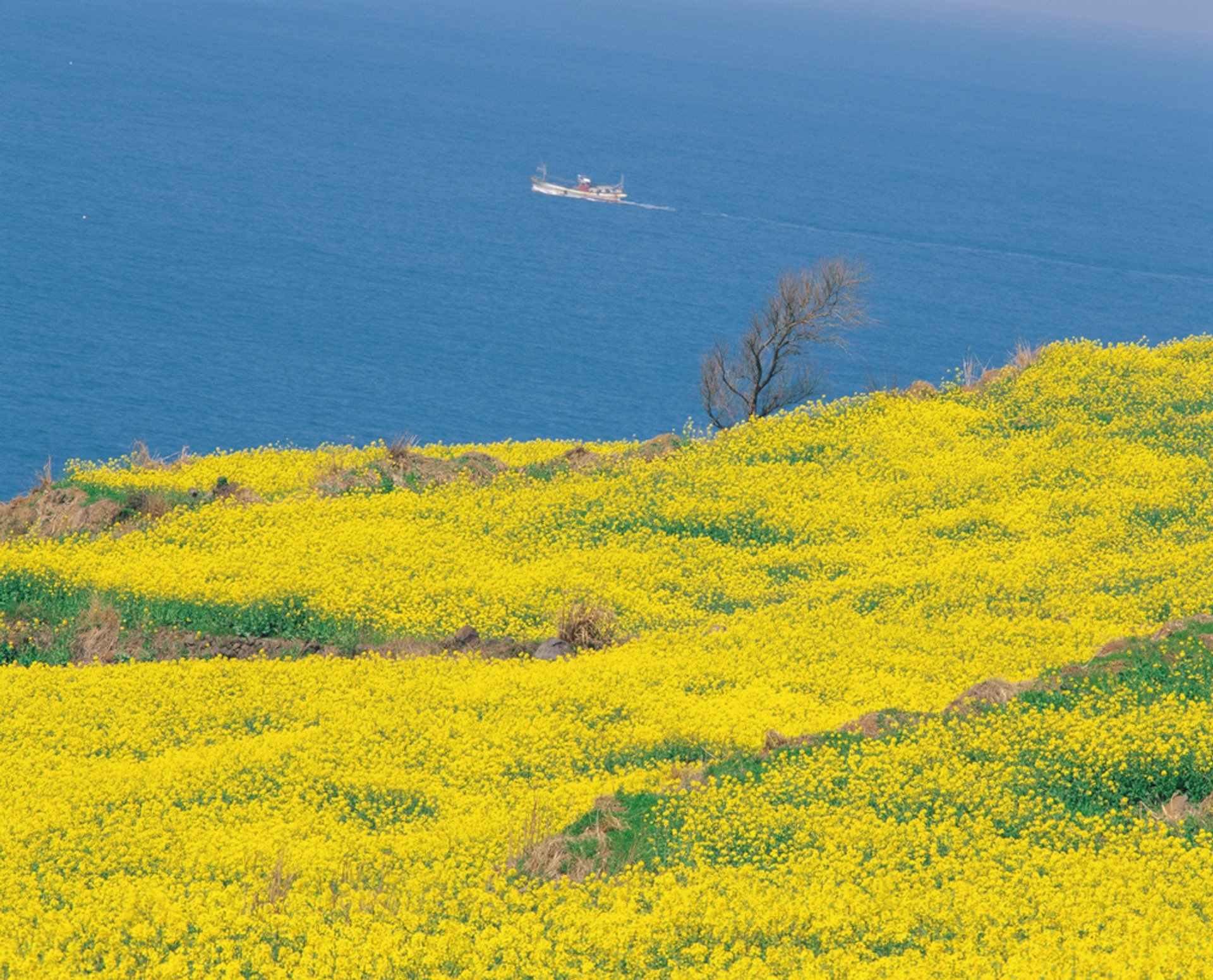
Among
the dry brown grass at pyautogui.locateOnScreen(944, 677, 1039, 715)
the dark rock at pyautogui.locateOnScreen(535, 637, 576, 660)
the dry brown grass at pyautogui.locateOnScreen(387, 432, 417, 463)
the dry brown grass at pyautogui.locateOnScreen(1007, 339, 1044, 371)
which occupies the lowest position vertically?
the dark rock at pyautogui.locateOnScreen(535, 637, 576, 660)

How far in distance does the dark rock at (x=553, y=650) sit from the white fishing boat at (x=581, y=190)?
11188 centimetres

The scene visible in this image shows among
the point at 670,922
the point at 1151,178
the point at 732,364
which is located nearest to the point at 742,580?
the point at 670,922

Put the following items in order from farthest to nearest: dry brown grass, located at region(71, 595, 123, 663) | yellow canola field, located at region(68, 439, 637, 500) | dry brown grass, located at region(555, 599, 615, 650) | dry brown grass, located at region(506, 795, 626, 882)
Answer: yellow canola field, located at region(68, 439, 637, 500) → dry brown grass, located at region(555, 599, 615, 650) → dry brown grass, located at region(71, 595, 123, 663) → dry brown grass, located at region(506, 795, 626, 882)

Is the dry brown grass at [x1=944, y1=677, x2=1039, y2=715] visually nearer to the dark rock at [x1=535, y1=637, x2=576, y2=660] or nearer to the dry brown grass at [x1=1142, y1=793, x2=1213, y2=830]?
the dry brown grass at [x1=1142, y1=793, x2=1213, y2=830]

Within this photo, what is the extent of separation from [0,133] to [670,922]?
127m

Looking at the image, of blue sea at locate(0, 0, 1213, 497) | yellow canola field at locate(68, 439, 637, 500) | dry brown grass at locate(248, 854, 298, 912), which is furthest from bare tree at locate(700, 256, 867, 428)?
dry brown grass at locate(248, 854, 298, 912)

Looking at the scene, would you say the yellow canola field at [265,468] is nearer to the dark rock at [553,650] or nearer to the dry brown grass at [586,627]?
the dry brown grass at [586,627]

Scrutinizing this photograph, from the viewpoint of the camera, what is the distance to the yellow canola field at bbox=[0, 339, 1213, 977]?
1405 cm

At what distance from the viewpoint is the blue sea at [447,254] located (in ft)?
253

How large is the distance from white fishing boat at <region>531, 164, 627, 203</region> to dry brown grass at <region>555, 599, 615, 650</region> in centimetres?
11072

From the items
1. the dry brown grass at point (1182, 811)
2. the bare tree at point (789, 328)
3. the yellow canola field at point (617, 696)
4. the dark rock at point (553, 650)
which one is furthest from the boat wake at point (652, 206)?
the dry brown grass at point (1182, 811)

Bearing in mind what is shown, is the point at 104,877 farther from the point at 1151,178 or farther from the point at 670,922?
the point at 1151,178

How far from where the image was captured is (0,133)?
4776 inches

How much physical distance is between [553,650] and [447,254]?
86.1 metres
